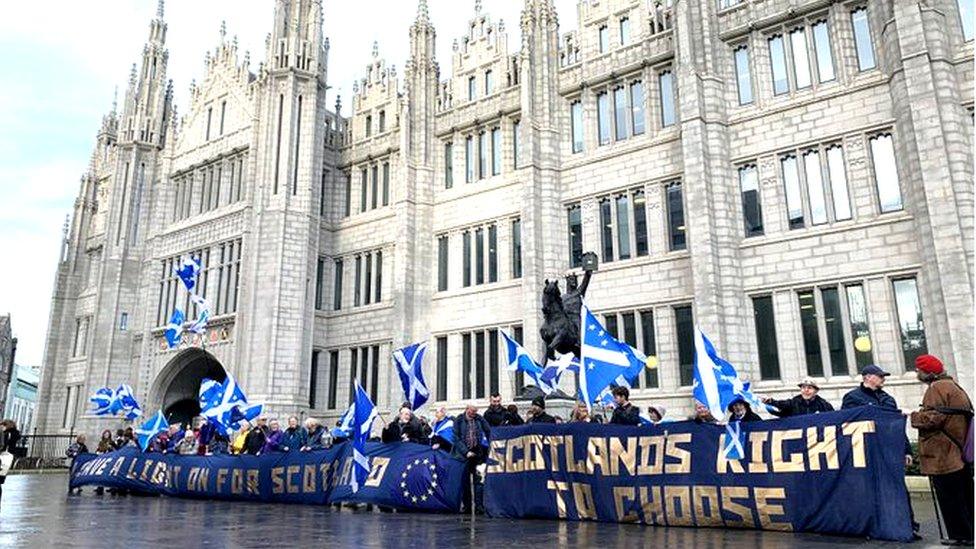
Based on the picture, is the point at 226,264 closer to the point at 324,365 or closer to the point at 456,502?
the point at 324,365

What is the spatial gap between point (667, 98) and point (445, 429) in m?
15.1

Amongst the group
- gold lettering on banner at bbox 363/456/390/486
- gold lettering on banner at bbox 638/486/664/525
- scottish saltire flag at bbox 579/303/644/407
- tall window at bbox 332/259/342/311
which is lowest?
gold lettering on banner at bbox 638/486/664/525

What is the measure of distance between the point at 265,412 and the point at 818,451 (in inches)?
861

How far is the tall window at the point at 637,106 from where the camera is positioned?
23.7m

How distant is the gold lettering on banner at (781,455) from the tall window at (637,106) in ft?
54.2

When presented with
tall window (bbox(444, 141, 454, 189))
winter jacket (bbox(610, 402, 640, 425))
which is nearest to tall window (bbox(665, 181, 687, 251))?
tall window (bbox(444, 141, 454, 189))

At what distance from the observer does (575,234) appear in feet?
79.7

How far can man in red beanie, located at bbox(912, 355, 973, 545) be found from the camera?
718 cm

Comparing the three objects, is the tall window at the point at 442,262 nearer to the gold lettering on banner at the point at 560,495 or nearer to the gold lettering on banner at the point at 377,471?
the gold lettering on banner at the point at 377,471

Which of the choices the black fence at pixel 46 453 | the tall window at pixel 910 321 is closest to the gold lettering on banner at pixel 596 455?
the tall window at pixel 910 321

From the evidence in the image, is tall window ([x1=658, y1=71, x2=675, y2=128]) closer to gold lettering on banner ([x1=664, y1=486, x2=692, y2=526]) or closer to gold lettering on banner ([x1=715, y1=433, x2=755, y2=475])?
gold lettering on banner ([x1=715, y1=433, x2=755, y2=475])

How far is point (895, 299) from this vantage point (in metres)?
18.0

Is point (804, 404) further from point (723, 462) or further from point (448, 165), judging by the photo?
point (448, 165)

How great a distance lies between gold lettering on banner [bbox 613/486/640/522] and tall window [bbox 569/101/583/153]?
1718cm
